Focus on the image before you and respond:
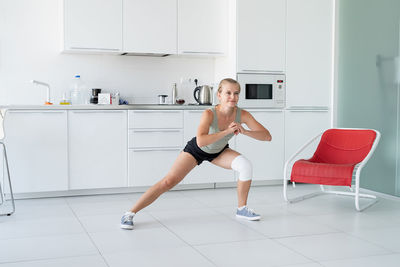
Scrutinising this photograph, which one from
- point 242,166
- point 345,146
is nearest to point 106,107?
point 242,166

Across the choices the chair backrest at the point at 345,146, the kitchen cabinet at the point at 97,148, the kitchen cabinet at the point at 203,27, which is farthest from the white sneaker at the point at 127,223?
the kitchen cabinet at the point at 203,27

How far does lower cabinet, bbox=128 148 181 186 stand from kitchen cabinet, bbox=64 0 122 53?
1092 mm

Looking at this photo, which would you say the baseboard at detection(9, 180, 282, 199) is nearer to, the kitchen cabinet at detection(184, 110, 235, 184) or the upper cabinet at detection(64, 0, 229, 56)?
the kitchen cabinet at detection(184, 110, 235, 184)

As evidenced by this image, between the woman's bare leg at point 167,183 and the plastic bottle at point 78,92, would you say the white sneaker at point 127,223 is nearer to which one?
the woman's bare leg at point 167,183

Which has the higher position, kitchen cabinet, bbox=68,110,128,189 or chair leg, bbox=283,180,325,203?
kitchen cabinet, bbox=68,110,128,189

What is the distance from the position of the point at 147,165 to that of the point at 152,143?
0.22m

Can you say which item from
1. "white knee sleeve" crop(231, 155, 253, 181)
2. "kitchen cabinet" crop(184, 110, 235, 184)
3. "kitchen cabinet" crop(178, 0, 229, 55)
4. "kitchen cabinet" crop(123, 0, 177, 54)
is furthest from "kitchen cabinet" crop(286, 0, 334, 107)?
"white knee sleeve" crop(231, 155, 253, 181)

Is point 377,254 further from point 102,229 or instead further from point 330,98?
point 330,98

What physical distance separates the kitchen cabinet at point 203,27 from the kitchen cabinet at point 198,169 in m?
0.70

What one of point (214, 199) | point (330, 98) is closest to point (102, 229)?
point (214, 199)

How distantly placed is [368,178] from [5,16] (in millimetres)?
4012

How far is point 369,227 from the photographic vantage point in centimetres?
369

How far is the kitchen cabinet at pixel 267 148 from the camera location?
542cm

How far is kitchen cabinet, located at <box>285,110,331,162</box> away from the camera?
5578mm
